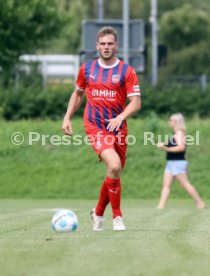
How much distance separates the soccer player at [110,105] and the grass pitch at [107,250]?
56 centimetres

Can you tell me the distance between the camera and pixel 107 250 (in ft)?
30.2

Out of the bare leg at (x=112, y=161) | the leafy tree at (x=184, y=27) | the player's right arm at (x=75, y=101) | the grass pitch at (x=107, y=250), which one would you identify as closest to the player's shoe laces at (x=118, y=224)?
the grass pitch at (x=107, y=250)

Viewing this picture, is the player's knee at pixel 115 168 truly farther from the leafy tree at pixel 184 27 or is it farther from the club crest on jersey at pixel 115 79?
the leafy tree at pixel 184 27

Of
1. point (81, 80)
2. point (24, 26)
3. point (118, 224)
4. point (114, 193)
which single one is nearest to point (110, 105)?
point (81, 80)

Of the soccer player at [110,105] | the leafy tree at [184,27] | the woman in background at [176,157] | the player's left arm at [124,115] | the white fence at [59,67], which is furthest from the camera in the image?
the leafy tree at [184,27]

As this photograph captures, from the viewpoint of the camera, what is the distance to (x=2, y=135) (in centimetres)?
2944

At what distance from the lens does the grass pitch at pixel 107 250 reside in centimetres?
787

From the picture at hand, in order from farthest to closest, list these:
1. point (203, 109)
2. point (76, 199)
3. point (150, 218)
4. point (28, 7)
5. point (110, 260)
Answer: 1. point (28, 7)
2. point (203, 109)
3. point (76, 199)
4. point (150, 218)
5. point (110, 260)

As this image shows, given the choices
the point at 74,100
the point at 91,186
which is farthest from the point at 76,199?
the point at 74,100

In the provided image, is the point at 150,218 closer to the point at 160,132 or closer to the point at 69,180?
the point at 69,180

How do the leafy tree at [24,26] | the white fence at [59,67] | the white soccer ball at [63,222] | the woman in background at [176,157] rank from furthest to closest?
the white fence at [59,67]
the leafy tree at [24,26]
the woman in background at [176,157]
the white soccer ball at [63,222]

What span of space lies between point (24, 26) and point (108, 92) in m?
29.0

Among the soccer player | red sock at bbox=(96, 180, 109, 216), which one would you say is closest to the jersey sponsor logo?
the soccer player

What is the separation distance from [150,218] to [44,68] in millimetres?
33896
